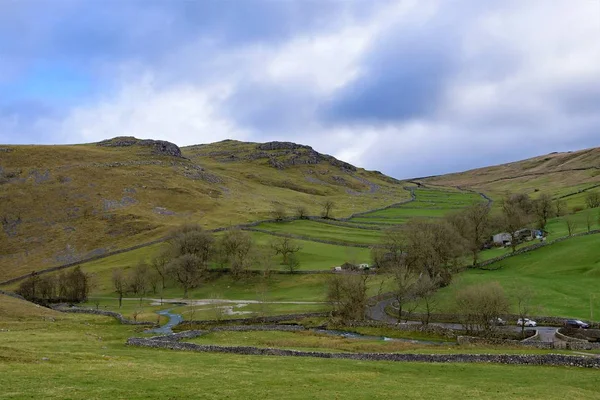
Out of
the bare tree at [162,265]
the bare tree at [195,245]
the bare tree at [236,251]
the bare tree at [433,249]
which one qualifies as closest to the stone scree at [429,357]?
the bare tree at [433,249]

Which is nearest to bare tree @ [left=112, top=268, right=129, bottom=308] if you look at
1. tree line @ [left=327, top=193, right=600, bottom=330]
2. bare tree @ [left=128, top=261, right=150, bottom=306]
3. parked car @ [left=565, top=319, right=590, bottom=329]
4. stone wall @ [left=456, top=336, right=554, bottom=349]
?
bare tree @ [left=128, top=261, right=150, bottom=306]

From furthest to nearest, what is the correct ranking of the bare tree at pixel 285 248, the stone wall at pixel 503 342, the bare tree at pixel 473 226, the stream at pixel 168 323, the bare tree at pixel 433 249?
the bare tree at pixel 285 248, the bare tree at pixel 473 226, the bare tree at pixel 433 249, the stream at pixel 168 323, the stone wall at pixel 503 342

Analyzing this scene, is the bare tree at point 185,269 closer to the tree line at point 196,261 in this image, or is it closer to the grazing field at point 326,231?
the tree line at point 196,261

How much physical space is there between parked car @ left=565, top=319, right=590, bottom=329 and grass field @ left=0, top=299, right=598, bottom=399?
25.6 metres

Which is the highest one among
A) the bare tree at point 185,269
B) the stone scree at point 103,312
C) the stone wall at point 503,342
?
the bare tree at point 185,269

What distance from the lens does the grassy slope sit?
27.8 meters

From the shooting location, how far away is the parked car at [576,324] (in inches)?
2365

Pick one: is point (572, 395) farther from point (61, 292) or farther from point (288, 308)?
point (61, 292)

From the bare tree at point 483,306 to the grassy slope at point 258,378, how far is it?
64.0ft

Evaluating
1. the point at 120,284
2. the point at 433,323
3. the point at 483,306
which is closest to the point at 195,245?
the point at 120,284

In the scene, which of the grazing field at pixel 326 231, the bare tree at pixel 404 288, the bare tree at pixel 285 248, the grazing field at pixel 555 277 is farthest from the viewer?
the grazing field at pixel 326 231

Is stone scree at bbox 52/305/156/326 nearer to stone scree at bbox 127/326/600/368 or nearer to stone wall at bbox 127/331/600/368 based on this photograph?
stone scree at bbox 127/326/600/368

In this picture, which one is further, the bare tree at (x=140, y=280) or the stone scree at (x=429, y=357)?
the bare tree at (x=140, y=280)

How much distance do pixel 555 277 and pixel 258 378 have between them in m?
71.9
